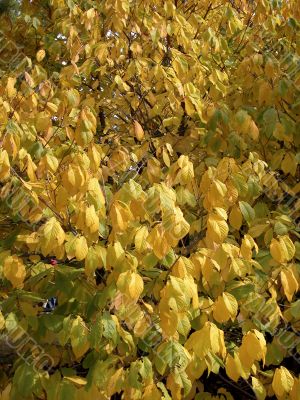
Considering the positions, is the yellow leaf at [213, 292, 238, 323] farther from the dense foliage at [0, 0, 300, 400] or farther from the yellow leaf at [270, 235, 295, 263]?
the yellow leaf at [270, 235, 295, 263]

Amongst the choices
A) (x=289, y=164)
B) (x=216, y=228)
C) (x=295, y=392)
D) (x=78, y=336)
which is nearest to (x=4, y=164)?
(x=78, y=336)

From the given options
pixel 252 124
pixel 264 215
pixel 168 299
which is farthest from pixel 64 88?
pixel 168 299

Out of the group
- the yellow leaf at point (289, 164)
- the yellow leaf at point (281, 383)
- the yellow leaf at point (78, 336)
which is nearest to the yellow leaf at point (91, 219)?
the yellow leaf at point (78, 336)

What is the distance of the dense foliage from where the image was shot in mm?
2025

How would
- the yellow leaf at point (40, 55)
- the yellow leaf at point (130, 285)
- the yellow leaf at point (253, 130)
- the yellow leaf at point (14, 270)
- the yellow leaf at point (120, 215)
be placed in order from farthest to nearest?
the yellow leaf at point (40, 55) → the yellow leaf at point (253, 130) → the yellow leaf at point (14, 270) → the yellow leaf at point (120, 215) → the yellow leaf at point (130, 285)

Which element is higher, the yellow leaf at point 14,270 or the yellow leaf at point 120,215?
the yellow leaf at point 120,215

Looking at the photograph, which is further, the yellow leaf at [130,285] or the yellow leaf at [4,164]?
the yellow leaf at [4,164]

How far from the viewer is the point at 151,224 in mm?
2027

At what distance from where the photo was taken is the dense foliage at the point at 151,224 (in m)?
2.03

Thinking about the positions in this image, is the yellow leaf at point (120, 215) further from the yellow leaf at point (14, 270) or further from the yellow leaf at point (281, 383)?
the yellow leaf at point (281, 383)

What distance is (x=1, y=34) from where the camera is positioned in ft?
15.7

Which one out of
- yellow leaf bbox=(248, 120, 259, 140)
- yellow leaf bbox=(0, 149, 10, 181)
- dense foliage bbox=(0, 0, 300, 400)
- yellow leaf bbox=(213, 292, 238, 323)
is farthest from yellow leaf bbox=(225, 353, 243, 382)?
yellow leaf bbox=(248, 120, 259, 140)

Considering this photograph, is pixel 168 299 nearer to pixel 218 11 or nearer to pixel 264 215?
pixel 264 215

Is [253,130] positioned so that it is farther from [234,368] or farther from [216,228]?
[234,368]
